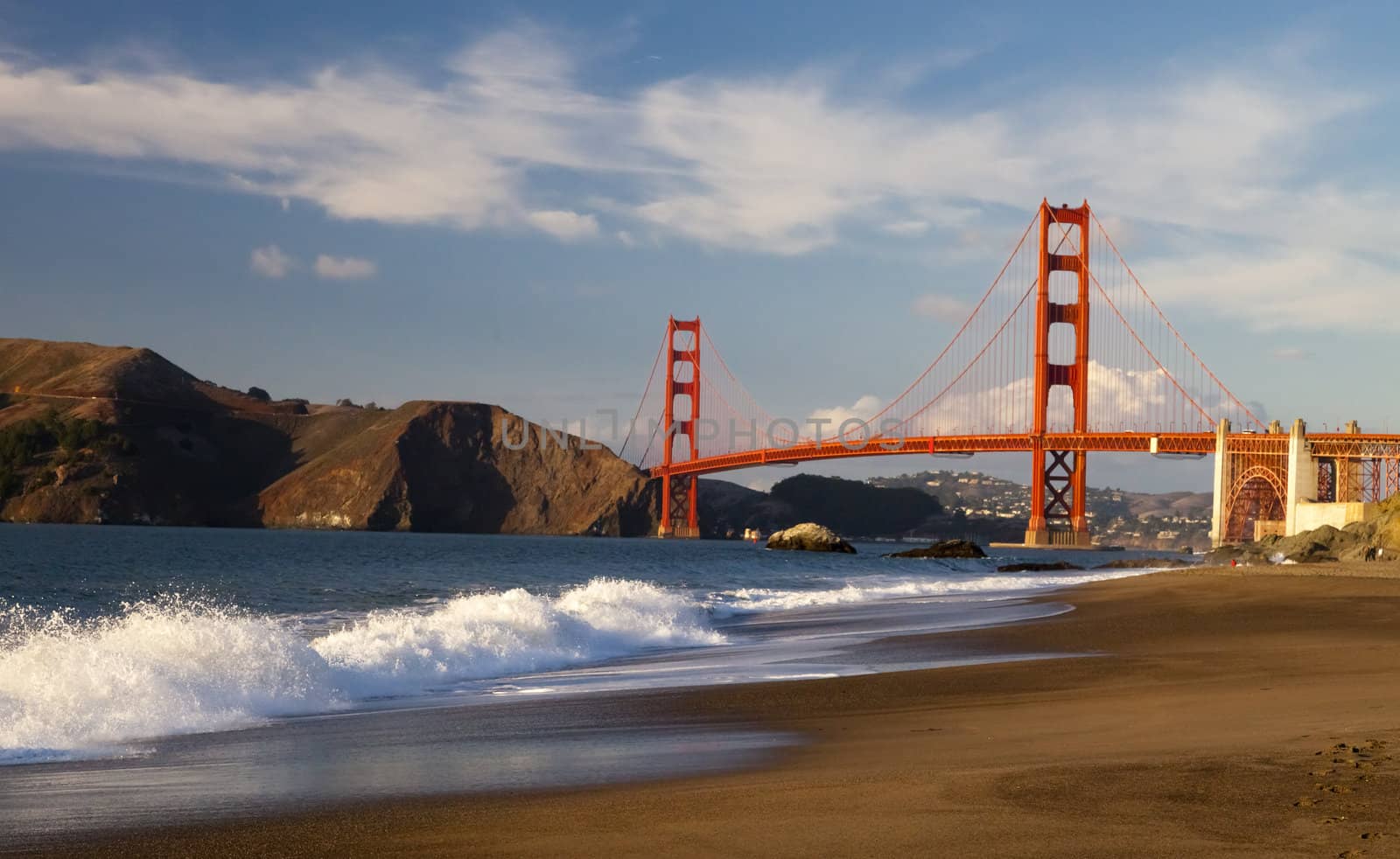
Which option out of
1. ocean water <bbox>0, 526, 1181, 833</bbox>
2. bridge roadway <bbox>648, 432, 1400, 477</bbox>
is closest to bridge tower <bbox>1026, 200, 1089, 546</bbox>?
bridge roadway <bbox>648, 432, 1400, 477</bbox>

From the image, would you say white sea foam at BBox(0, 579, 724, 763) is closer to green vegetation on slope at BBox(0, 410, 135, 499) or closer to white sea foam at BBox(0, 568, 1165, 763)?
white sea foam at BBox(0, 568, 1165, 763)

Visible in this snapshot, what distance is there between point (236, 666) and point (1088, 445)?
59.6m

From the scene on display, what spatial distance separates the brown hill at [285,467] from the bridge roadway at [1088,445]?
160 ft

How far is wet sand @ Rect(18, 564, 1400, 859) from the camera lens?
4.34 m

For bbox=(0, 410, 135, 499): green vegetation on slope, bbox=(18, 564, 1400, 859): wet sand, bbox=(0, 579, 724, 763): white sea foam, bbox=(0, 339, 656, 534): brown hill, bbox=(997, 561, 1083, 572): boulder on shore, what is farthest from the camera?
bbox=(0, 339, 656, 534): brown hill

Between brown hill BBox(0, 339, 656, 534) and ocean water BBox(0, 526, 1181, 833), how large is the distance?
309ft

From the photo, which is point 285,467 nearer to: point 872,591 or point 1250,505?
point 1250,505

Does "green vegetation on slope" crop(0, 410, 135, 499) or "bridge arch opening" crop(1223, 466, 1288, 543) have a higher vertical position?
"green vegetation on slope" crop(0, 410, 135, 499)

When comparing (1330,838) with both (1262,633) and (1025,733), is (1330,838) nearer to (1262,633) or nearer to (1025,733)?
(1025,733)

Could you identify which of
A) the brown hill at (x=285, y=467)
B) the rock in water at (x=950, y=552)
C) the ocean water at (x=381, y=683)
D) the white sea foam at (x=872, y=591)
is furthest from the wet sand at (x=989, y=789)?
the brown hill at (x=285, y=467)

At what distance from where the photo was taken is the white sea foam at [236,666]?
7863mm

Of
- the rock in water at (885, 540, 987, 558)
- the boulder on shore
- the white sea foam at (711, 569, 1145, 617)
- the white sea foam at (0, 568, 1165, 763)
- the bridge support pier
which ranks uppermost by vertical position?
the bridge support pier

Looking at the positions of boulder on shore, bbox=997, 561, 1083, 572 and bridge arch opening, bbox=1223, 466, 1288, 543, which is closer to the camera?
boulder on shore, bbox=997, 561, 1083, 572

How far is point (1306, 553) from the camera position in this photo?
38.4m
